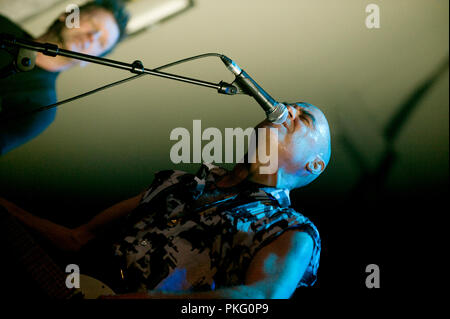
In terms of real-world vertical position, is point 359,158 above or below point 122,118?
below

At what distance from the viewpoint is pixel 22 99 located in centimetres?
177

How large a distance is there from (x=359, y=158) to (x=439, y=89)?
555 mm

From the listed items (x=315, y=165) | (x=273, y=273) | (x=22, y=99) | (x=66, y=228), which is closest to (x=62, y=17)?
(x=22, y=99)

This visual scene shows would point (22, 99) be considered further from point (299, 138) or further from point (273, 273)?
point (273, 273)

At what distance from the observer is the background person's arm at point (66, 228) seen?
142 centimetres

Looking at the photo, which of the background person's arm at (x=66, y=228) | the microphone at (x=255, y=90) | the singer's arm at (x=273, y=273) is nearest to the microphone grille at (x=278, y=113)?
the microphone at (x=255, y=90)

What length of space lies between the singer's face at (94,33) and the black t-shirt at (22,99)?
23 centimetres

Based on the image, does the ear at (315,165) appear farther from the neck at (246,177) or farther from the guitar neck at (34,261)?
the guitar neck at (34,261)

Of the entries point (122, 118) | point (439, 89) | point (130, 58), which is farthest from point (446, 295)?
point (130, 58)

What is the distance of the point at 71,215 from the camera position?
1912mm

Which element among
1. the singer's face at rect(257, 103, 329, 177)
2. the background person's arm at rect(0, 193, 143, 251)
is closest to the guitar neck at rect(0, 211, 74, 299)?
the background person's arm at rect(0, 193, 143, 251)
